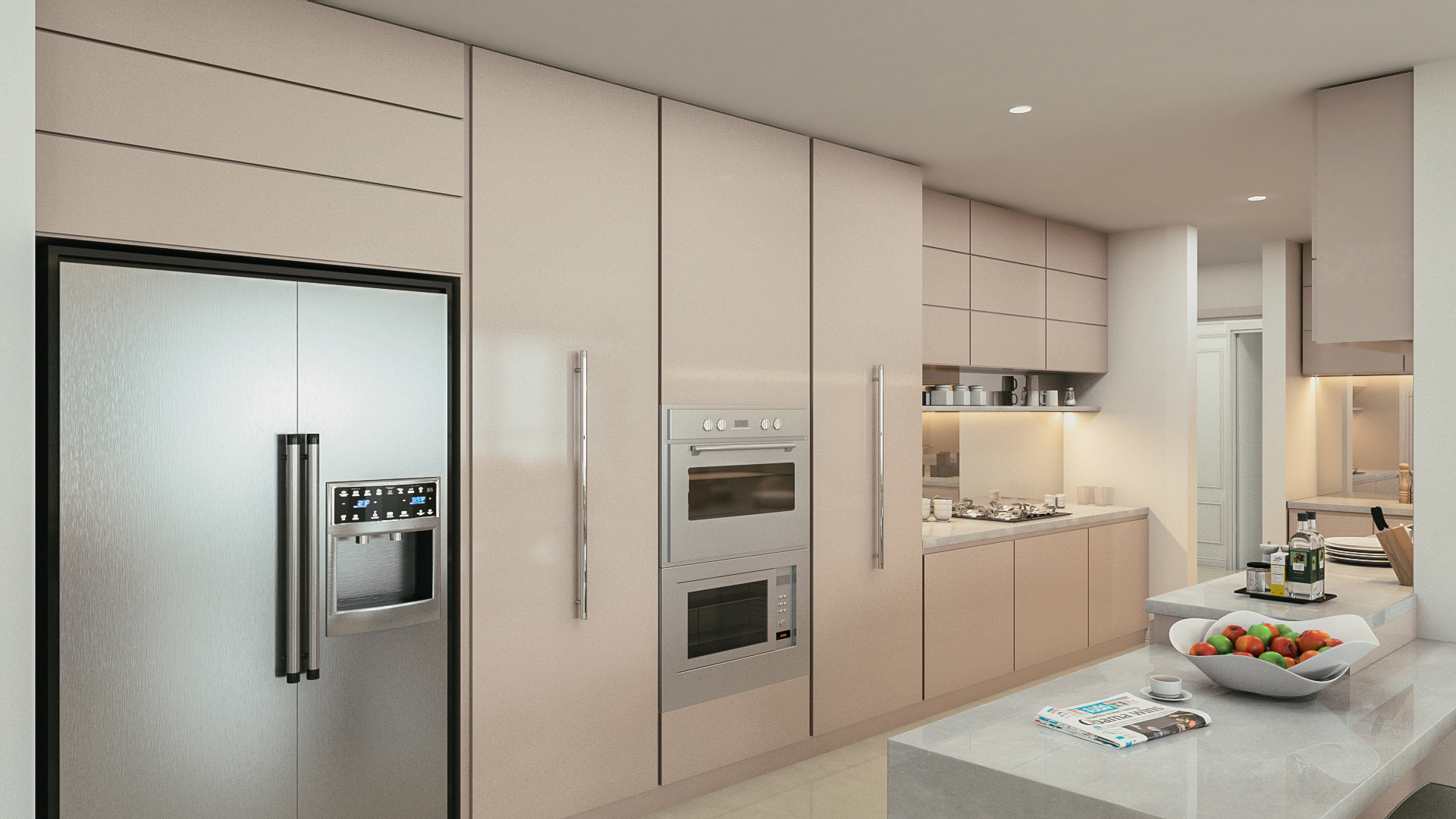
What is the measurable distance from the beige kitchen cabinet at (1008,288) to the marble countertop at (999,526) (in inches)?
48.6

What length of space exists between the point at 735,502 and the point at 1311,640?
2.01 meters

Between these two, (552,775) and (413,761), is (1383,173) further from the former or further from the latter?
(413,761)

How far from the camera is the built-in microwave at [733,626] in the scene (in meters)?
3.55

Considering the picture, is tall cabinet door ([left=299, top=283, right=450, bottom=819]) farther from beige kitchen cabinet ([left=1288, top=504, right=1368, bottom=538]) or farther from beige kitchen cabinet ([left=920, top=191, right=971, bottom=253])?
beige kitchen cabinet ([left=1288, top=504, right=1368, bottom=538])

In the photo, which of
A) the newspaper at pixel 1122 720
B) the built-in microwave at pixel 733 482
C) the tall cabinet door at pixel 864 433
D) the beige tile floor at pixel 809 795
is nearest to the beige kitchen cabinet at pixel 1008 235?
the tall cabinet door at pixel 864 433

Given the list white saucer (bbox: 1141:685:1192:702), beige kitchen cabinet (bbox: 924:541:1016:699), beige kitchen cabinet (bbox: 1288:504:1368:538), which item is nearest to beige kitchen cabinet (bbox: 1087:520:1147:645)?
beige kitchen cabinet (bbox: 924:541:1016:699)

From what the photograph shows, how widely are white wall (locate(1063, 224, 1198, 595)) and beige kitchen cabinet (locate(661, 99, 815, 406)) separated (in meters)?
3.12

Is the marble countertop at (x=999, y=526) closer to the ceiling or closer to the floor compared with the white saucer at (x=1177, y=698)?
closer to the ceiling

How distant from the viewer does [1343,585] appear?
326 cm

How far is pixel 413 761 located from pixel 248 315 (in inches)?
55.3

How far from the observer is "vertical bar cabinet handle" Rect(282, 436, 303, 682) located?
8.42 ft

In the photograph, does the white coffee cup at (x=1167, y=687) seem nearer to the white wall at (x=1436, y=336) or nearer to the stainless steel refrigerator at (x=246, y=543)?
the white wall at (x=1436, y=336)

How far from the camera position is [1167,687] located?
2.24 meters

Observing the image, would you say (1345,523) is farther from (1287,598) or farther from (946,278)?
(1287,598)
